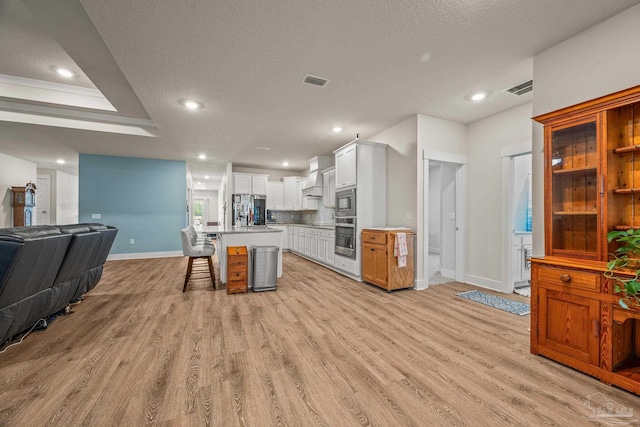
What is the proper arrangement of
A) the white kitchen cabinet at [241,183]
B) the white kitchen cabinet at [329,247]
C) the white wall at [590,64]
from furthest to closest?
the white kitchen cabinet at [241,183] → the white kitchen cabinet at [329,247] → the white wall at [590,64]

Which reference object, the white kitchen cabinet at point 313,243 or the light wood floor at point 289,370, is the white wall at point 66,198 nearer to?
the light wood floor at point 289,370

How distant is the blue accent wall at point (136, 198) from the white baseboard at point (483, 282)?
7.13 m

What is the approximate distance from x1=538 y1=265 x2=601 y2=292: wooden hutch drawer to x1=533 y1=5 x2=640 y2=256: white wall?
53 centimetres

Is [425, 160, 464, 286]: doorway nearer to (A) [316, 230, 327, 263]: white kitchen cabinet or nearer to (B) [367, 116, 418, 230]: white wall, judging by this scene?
(B) [367, 116, 418, 230]: white wall

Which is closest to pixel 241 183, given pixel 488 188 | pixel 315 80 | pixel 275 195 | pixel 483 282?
pixel 275 195

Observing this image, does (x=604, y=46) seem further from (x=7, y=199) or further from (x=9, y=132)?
(x=7, y=199)

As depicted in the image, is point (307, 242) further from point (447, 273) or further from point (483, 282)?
point (483, 282)

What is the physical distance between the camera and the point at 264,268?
13.3 ft

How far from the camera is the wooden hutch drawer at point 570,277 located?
1842mm

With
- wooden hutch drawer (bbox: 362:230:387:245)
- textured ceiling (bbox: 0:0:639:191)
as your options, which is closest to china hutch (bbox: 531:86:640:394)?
textured ceiling (bbox: 0:0:639:191)

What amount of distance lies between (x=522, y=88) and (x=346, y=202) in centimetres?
291

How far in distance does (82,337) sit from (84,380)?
89 cm

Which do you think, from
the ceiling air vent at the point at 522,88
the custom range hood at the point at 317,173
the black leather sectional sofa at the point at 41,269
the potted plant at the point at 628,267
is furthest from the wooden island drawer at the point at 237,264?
the ceiling air vent at the point at 522,88

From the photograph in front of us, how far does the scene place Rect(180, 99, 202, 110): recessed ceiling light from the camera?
3.63 metres
